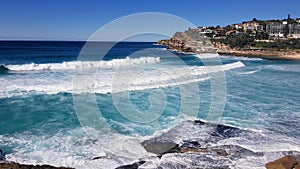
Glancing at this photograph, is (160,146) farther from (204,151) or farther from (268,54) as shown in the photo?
(268,54)

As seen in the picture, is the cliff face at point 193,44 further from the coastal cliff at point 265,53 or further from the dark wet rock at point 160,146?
the dark wet rock at point 160,146

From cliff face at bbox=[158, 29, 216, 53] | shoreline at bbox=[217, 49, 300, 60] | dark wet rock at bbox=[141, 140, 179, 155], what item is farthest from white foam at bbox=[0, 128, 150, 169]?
shoreline at bbox=[217, 49, 300, 60]

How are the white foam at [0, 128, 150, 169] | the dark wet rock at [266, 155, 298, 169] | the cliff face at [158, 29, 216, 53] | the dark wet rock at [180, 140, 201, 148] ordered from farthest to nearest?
the cliff face at [158, 29, 216, 53], the dark wet rock at [180, 140, 201, 148], the white foam at [0, 128, 150, 169], the dark wet rock at [266, 155, 298, 169]

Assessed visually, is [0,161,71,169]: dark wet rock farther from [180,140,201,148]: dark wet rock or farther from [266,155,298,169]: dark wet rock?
[266,155,298,169]: dark wet rock

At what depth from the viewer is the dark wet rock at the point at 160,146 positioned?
6246mm

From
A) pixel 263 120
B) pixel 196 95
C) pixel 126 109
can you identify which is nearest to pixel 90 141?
pixel 126 109

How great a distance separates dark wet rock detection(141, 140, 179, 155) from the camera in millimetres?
6246

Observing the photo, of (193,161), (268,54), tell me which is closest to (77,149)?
(193,161)

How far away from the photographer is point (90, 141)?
271 inches

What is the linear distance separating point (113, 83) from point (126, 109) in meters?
4.93

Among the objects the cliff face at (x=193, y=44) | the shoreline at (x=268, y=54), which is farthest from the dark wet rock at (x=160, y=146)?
the shoreline at (x=268, y=54)

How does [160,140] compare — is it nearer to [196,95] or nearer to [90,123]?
[90,123]

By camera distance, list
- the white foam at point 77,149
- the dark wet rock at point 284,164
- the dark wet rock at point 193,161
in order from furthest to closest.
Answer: the white foam at point 77,149, the dark wet rock at point 193,161, the dark wet rock at point 284,164

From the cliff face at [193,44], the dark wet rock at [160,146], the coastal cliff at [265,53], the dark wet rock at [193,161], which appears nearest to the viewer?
the dark wet rock at [193,161]
